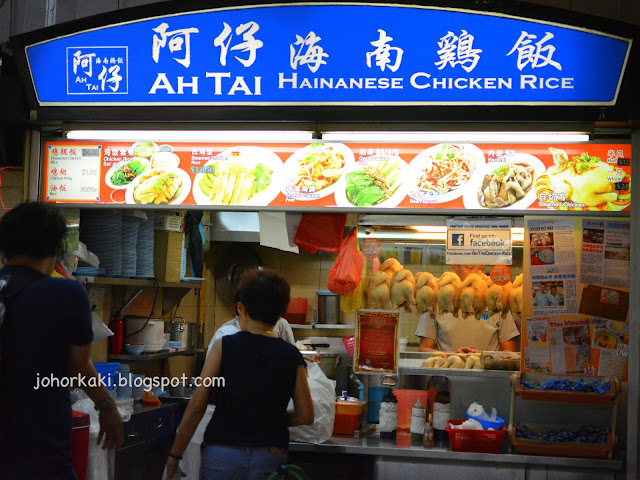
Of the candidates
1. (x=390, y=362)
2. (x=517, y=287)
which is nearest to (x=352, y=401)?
(x=390, y=362)

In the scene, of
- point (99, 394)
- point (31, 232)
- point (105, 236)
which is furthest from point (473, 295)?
point (31, 232)

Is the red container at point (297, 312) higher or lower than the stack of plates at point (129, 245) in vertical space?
lower

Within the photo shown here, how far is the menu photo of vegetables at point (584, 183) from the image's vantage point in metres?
4.07

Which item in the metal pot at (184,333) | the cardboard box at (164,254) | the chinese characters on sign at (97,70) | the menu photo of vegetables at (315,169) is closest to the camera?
the chinese characters on sign at (97,70)

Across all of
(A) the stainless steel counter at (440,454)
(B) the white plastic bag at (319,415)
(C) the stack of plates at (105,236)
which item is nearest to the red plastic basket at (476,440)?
(A) the stainless steel counter at (440,454)

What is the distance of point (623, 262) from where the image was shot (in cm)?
418

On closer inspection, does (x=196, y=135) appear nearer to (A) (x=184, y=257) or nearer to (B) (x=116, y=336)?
(B) (x=116, y=336)

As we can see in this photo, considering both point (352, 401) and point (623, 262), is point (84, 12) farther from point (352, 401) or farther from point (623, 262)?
point (623, 262)

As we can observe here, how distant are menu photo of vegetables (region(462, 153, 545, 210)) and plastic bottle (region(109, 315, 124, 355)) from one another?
3252 millimetres

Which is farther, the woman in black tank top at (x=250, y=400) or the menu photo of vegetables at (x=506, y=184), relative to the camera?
the menu photo of vegetables at (x=506, y=184)

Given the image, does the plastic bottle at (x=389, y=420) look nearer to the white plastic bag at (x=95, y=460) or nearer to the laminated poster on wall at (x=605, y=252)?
the laminated poster on wall at (x=605, y=252)

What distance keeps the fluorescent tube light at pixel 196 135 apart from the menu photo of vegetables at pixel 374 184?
35 cm

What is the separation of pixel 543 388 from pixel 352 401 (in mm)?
1317

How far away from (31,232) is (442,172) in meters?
2.32
